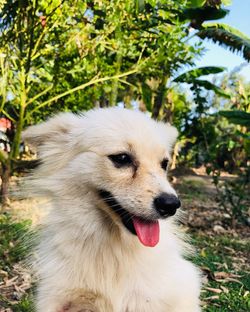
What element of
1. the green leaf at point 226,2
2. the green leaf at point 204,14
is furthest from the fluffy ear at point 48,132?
the green leaf at point 226,2

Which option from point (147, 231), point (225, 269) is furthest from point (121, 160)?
point (225, 269)

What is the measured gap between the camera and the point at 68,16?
6746 millimetres

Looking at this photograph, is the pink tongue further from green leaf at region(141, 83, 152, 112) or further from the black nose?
green leaf at region(141, 83, 152, 112)

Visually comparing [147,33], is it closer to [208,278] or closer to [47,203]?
[208,278]

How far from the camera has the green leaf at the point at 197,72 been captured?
10.4 m

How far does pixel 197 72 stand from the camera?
10.7 metres

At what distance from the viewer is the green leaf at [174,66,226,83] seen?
34.1 ft

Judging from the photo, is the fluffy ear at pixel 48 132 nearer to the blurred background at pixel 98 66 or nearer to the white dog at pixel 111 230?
the white dog at pixel 111 230

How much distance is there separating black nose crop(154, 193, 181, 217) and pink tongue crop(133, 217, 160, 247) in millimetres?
198

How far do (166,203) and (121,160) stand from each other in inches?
15.4

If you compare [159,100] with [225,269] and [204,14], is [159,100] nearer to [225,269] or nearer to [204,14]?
[204,14]

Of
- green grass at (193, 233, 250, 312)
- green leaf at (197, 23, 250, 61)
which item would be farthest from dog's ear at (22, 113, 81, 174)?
green leaf at (197, 23, 250, 61)

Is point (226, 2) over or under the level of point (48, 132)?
over

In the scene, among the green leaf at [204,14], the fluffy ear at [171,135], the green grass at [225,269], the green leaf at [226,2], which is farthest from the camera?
the green leaf at [226,2]
